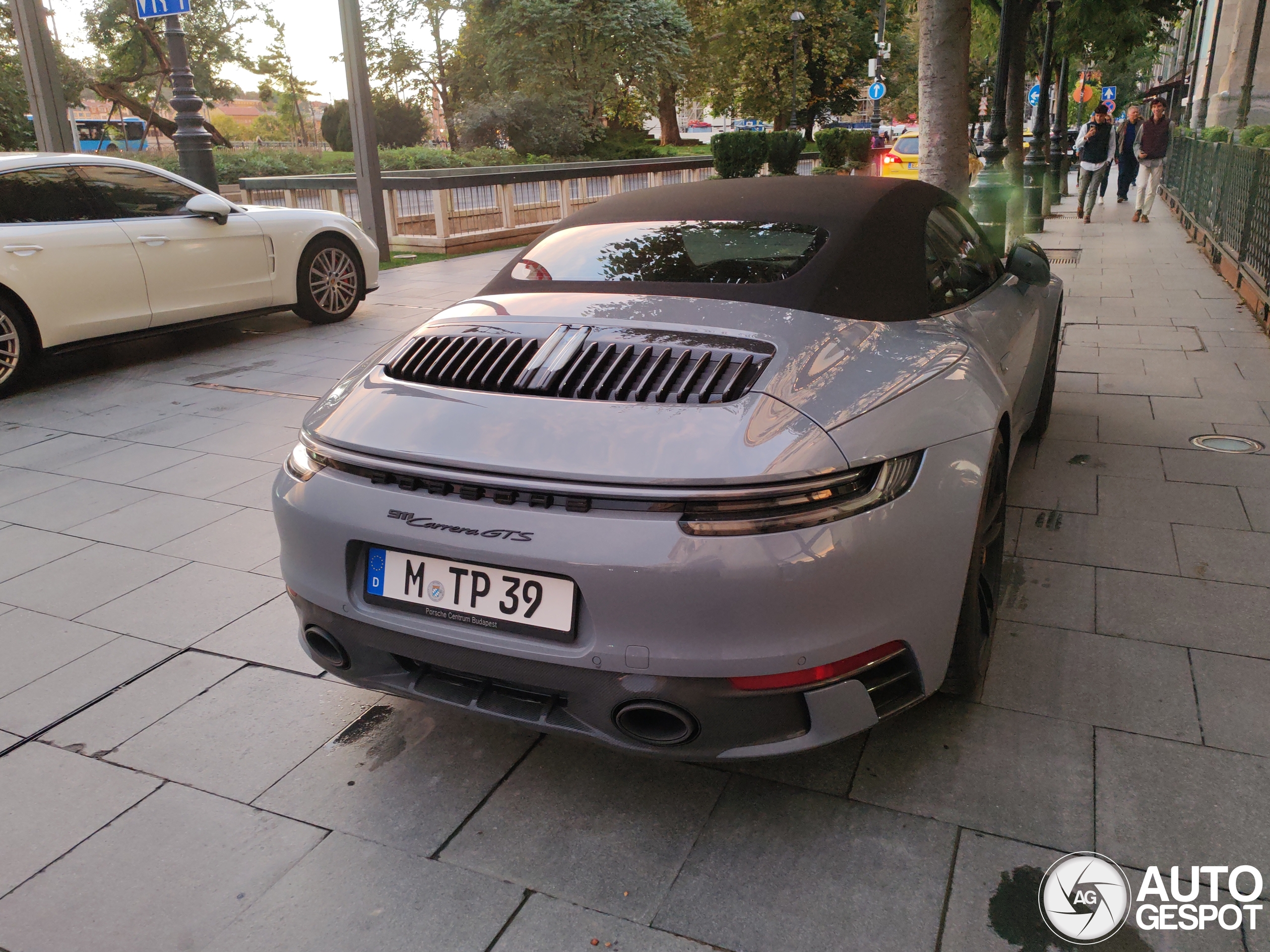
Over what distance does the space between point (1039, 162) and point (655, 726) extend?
61.6 feet

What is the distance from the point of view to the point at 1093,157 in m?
17.2

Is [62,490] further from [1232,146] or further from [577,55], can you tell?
[577,55]

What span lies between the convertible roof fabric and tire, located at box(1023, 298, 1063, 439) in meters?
1.80

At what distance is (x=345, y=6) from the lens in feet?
41.9

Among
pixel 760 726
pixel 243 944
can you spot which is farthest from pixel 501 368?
pixel 243 944

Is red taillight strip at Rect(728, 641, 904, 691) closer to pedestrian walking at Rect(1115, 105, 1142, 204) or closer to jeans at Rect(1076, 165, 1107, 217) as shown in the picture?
jeans at Rect(1076, 165, 1107, 217)

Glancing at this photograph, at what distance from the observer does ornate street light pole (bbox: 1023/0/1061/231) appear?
17.7 metres

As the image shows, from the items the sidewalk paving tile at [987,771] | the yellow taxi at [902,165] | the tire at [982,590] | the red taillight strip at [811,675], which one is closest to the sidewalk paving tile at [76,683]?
the red taillight strip at [811,675]

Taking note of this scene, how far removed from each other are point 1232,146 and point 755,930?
12297mm

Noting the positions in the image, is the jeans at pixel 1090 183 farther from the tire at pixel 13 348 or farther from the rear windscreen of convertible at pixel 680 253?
the rear windscreen of convertible at pixel 680 253

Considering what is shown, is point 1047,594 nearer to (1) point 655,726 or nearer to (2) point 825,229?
(2) point 825,229

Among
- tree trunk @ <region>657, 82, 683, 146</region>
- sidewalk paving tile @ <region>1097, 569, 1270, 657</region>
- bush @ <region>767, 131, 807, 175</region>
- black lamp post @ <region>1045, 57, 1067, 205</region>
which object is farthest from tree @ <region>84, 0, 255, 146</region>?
sidewalk paving tile @ <region>1097, 569, 1270, 657</region>

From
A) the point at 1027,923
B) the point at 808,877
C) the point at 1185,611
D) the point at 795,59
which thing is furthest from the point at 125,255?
the point at 795,59

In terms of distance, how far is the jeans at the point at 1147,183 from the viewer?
16.4m
